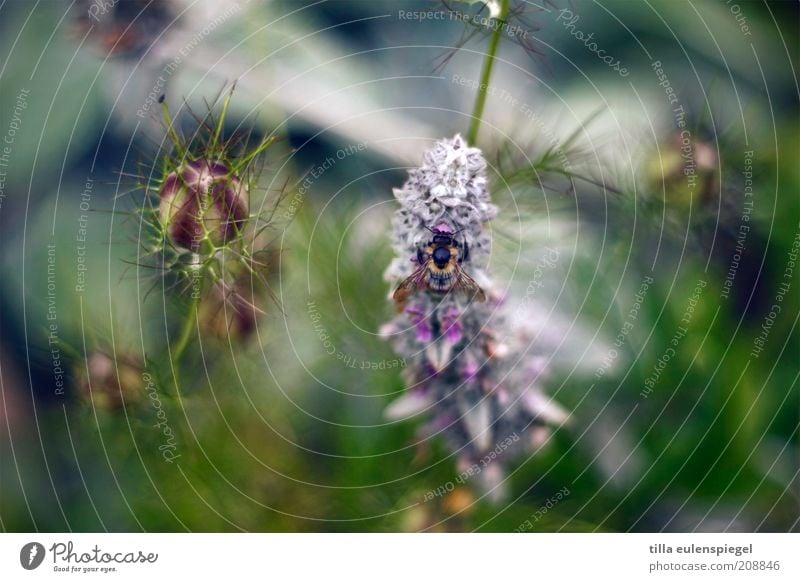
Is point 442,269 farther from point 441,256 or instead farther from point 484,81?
point 484,81

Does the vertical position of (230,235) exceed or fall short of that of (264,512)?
it exceeds it

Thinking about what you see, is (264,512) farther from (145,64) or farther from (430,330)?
(145,64)

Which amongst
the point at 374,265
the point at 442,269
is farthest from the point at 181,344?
the point at 442,269

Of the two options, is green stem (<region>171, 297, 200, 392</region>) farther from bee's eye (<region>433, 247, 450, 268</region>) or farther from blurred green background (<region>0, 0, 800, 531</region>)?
bee's eye (<region>433, 247, 450, 268</region>)

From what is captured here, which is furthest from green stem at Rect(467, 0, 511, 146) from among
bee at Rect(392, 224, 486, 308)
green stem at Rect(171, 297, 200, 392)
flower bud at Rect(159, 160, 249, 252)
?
green stem at Rect(171, 297, 200, 392)

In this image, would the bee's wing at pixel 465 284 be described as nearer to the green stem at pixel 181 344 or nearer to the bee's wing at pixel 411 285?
the bee's wing at pixel 411 285

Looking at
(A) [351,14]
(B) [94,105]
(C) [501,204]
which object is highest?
(A) [351,14]

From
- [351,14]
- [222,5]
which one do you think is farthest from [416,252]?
[222,5]
